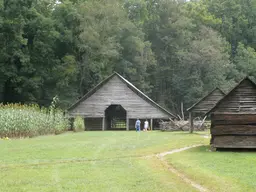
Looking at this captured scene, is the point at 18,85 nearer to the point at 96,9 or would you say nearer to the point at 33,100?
the point at 33,100

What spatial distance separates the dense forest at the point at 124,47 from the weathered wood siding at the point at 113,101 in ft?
33.2

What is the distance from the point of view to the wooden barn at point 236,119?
65.9ft

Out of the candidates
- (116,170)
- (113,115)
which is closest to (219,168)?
(116,170)

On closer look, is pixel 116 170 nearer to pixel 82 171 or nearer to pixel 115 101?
pixel 82 171

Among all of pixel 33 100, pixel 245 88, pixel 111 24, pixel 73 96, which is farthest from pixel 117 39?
pixel 245 88

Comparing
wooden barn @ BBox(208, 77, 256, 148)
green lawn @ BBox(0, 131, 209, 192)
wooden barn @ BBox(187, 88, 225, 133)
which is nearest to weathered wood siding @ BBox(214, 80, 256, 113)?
wooden barn @ BBox(208, 77, 256, 148)

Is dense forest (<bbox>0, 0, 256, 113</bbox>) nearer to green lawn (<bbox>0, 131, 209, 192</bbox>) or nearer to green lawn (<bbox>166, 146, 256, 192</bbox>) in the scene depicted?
green lawn (<bbox>0, 131, 209, 192</bbox>)

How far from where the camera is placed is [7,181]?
1171 centimetres

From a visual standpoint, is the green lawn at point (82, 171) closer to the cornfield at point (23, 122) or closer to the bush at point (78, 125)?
the cornfield at point (23, 122)

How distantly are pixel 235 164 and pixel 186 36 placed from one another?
5855 centimetres

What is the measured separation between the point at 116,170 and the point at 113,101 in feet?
110

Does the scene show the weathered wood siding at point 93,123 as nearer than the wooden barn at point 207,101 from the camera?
No

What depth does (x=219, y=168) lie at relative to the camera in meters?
14.5

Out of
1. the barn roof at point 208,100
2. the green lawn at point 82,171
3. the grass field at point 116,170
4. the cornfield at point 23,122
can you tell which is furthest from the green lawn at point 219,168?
the barn roof at point 208,100
